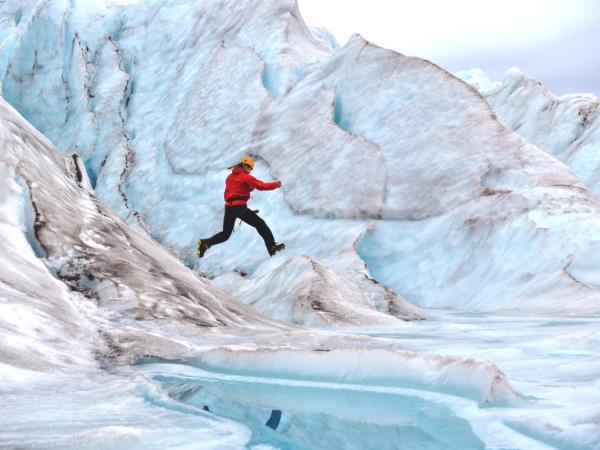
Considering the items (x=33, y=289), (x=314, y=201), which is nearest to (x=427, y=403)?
(x=33, y=289)

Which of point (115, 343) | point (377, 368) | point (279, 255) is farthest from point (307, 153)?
point (377, 368)

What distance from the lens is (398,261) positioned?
40.5 ft

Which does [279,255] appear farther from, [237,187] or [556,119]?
[556,119]

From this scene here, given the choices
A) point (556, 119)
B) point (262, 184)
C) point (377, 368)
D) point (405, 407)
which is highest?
point (556, 119)

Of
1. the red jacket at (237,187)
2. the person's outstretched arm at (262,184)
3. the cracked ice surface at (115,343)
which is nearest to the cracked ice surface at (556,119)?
the red jacket at (237,187)

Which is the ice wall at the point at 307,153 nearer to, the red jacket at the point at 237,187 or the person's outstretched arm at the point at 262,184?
the red jacket at the point at 237,187

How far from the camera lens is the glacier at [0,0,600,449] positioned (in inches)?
135

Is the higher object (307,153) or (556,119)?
(556,119)

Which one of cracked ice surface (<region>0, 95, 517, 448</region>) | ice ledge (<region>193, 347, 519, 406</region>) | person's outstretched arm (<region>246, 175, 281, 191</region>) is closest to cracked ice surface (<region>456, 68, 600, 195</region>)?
person's outstretched arm (<region>246, 175, 281, 191</region>)

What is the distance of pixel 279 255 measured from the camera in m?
13.2

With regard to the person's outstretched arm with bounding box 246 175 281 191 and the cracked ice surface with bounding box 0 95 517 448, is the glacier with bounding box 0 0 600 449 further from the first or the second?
the person's outstretched arm with bounding box 246 175 281 191

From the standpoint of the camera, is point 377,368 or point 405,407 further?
point 377,368

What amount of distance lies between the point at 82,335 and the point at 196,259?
32.5 ft

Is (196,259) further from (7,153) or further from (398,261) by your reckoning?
(7,153)
